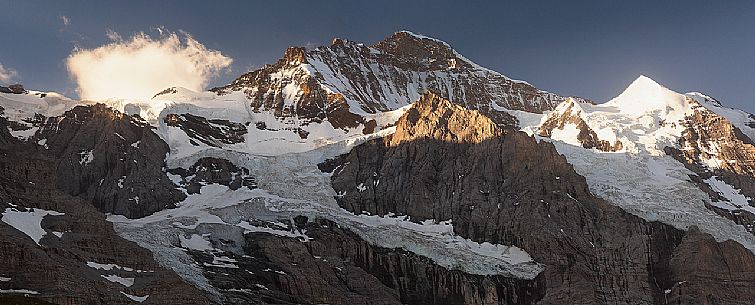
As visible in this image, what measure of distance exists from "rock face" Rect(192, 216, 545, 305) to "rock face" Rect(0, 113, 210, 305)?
2278 cm

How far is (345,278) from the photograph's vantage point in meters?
181

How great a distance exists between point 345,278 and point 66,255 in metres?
62.0

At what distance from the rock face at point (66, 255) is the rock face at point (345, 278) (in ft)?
74.7

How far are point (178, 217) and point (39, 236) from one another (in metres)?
64.3

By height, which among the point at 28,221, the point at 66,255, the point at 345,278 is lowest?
the point at 345,278

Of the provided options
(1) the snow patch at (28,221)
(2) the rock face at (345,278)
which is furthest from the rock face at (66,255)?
(2) the rock face at (345,278)

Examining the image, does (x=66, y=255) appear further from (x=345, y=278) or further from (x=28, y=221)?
(x=345, y=278)

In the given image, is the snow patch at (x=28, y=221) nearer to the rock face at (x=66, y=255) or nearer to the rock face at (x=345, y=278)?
the rock face at (x=66, y=255)

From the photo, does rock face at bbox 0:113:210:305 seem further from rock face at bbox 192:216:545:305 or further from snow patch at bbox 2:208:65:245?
rock face at bbox 192:216:545:305

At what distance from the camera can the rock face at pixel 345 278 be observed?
169 metres

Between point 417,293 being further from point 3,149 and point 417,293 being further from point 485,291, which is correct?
point 3,149

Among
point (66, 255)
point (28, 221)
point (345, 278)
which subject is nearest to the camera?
point (66, 255)

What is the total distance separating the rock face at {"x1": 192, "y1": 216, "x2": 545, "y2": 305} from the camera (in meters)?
169

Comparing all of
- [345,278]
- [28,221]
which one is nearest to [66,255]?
[28,221]
